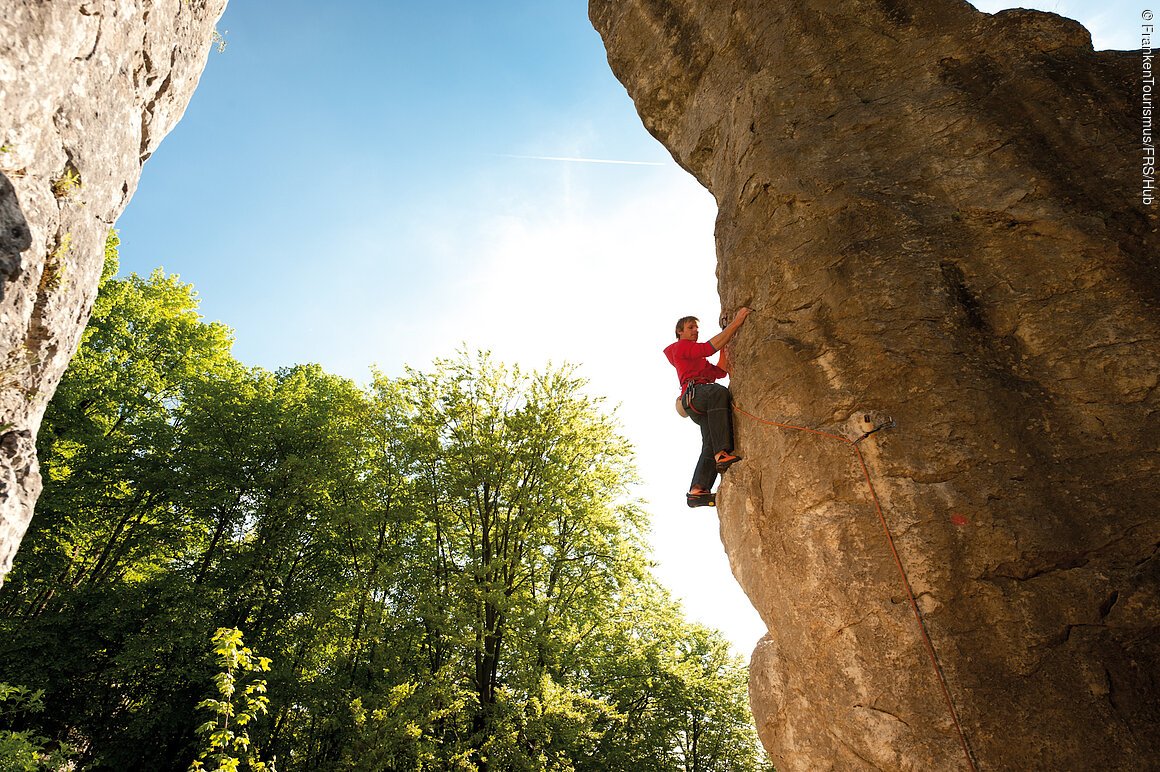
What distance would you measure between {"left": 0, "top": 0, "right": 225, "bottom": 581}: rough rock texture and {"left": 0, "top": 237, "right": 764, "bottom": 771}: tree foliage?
8.33 meters

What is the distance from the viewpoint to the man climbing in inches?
228

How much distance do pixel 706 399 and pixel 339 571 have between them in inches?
531

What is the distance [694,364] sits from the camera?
6480mm

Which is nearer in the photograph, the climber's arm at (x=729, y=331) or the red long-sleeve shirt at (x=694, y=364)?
the climber's arm at (x=729, y=331)

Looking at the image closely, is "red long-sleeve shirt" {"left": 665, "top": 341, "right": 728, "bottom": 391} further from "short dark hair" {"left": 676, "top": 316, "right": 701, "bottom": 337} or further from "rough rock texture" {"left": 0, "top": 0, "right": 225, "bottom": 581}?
"rough rock texture" {"left": 0, "top": 0, "right": 225, "bottom": 581}

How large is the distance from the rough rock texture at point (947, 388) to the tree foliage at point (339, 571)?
8542 mm

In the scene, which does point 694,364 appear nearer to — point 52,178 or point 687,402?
point 687,402

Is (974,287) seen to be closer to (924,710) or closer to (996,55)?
(996,55)

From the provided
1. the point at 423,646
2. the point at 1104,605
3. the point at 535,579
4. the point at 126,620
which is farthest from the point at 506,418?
the point at 1104,605

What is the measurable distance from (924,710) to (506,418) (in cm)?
1234

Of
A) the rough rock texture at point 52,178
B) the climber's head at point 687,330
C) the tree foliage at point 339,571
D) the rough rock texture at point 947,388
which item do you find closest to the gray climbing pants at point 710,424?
the rough rock texture at point 947,388

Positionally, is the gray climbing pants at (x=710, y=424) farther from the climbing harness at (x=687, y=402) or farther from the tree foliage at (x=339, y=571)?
the tree foliage at (x=339, y=571)

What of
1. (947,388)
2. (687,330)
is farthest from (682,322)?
(947,388)

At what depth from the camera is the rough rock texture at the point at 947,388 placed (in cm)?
353
